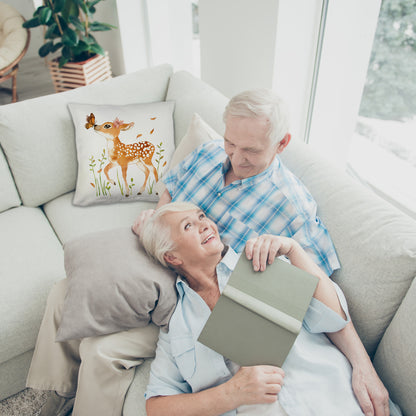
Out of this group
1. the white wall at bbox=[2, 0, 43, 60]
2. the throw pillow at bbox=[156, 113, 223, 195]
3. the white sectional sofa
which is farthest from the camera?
the white wall at bbox=[2, 0, 43, 60]

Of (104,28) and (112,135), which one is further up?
(104,28)

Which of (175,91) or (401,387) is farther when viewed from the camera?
(175,91)

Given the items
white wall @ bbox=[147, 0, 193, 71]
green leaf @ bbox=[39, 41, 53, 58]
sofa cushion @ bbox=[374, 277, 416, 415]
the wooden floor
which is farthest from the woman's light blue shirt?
the wooden floor

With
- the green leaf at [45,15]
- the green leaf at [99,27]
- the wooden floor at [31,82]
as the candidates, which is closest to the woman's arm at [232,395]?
the green leaf at [45,15]

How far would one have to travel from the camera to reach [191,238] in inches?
40.7

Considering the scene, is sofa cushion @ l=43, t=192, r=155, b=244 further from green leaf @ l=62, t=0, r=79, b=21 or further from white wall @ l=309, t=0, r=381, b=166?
green leaf @ l=62, t=0, r=79, b=21

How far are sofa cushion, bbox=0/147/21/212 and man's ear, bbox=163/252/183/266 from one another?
1.04m

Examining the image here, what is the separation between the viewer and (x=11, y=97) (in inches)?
152

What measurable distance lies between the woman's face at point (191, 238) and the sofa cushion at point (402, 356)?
51 centimetres

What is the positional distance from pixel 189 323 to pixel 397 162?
140 cm

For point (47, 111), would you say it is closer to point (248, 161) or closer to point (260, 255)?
point (248, 161)

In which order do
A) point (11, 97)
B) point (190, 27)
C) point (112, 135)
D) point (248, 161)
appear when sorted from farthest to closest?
point (11, 97)
point (190, 27)
point (112, 135)
point (248, 161)

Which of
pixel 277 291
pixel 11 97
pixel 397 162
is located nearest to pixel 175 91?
pixel 397 162

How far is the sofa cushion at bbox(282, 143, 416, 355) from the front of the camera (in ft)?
3.08
